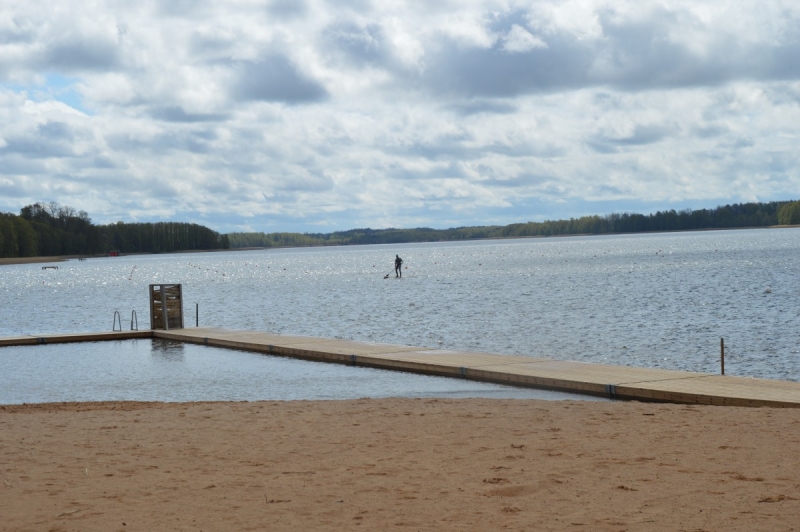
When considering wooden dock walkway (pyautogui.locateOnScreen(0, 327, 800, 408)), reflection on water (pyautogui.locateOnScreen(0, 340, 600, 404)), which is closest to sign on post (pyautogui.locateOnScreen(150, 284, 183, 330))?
wooden dock walkway (pyautogui.locateOnScreen(0, 327, 800, 408))

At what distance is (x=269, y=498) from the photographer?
8.71 metres

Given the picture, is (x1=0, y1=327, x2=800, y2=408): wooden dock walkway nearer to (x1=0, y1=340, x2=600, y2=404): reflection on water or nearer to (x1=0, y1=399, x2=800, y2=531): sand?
(x1=0, y1=340, x2=600, y2=404): reflection on water

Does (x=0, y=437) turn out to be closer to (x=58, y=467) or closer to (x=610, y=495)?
(x=58, y=467)

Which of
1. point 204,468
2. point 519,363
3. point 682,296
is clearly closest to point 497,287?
point 682,296

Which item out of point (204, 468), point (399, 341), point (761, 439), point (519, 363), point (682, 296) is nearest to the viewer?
point (204, 468)

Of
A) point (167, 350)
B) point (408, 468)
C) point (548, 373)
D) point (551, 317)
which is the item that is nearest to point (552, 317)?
point (551, 317)

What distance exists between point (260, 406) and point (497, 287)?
5843cm

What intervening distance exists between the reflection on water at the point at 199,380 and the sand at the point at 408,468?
10.2 feet

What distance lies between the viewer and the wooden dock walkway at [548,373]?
14.8 meters

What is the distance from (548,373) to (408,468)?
27.3ft

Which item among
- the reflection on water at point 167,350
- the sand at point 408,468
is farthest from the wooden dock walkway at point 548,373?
the sand at point 408,468

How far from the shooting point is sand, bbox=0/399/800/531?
26.0ft

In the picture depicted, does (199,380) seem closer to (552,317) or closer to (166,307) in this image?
(166,307)

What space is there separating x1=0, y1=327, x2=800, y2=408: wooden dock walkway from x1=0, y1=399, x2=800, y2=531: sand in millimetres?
1458
